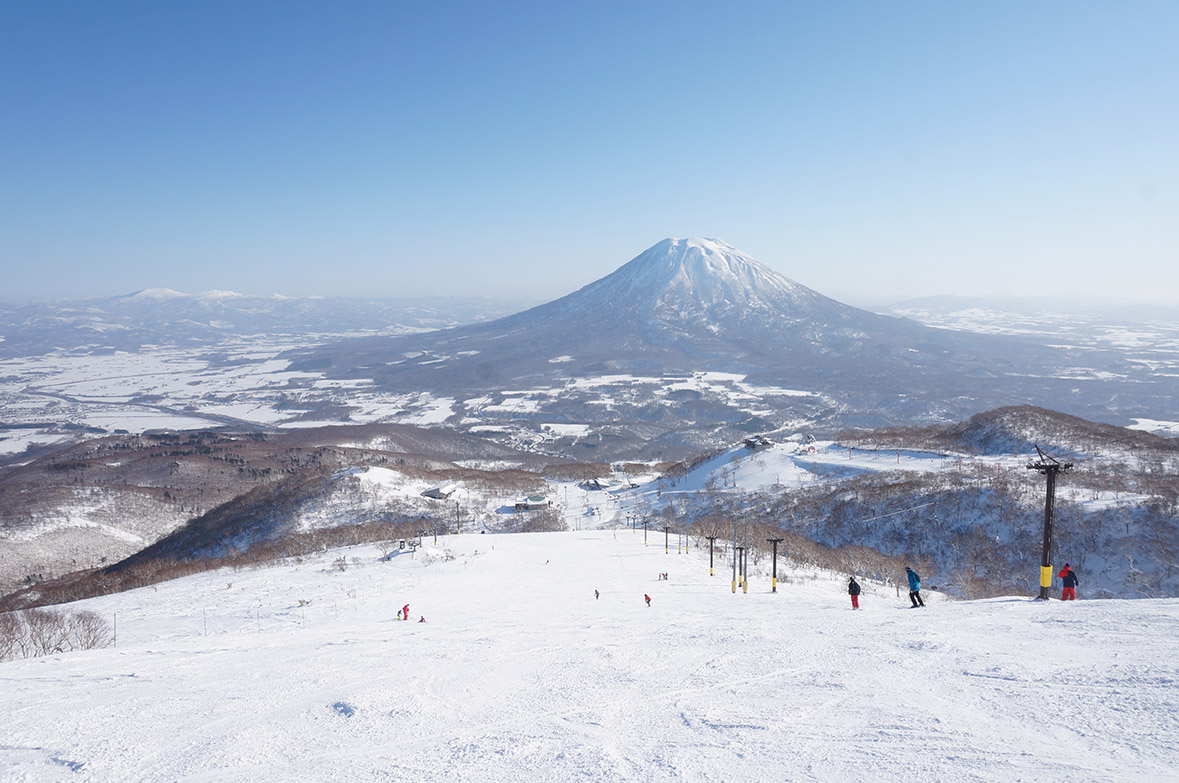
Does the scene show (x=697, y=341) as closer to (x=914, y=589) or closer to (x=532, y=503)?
(x=532, y=503)

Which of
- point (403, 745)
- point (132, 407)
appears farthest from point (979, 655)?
point (132, 407)

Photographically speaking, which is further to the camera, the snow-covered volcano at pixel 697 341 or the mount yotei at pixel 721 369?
the snow-covered volcano at pixel 697 341

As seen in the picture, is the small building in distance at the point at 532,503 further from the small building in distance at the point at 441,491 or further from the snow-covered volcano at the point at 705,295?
the snow-covered volcano at the point at 705,295

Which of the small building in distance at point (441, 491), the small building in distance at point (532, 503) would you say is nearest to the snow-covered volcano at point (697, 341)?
the small building in distance at point (441, 491)

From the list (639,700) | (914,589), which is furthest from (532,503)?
(639,700)

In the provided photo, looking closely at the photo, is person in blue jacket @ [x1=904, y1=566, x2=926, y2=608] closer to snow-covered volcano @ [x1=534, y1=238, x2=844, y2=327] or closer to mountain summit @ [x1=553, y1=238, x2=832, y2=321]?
snow-covered volcano @ [x1=534, y1=238, x2=844, y2=327]

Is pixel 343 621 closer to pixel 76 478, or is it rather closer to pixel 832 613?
pixel 832 613
